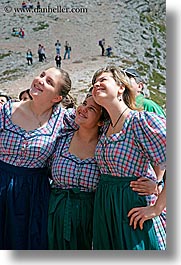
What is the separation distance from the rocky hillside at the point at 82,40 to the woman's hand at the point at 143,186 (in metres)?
0.22

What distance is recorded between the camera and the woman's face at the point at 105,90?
120 cm

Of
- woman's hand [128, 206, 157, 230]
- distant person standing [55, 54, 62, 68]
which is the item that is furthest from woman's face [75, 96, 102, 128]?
woman's hand [128, 206, 157, 230]

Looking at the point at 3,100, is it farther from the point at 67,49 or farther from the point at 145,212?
the point at 145,212

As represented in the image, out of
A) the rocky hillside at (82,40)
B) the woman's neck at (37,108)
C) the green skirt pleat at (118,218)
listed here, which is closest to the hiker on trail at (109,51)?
the rocky hillside at (82,40)

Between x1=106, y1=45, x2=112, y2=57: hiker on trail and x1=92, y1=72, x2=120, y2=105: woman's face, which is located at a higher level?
x1=106, y1=45, x2=112, y2=57: hiker on trail

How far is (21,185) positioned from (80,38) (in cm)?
43

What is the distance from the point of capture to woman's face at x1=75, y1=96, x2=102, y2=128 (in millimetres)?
1219

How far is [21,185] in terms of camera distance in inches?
47.6

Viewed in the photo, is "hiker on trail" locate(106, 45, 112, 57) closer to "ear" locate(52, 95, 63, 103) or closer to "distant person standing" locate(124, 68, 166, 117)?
"distant person standing" locate(124, 68, 166, 117)

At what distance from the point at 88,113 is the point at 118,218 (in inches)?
11.2

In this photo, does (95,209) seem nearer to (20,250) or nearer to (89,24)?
(20,250)

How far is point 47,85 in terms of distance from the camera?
1228 millimetres

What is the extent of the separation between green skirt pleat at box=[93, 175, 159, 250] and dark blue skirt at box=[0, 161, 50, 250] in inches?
5.8

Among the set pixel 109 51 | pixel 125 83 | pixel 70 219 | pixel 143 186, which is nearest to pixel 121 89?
pixel 125 83
